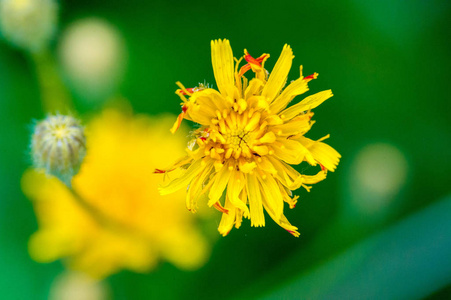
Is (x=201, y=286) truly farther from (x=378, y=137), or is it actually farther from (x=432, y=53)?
(x=432, y=53)

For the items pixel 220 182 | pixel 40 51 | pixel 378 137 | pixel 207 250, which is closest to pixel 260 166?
pixel 220 182

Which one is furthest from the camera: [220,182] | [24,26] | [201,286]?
[201,286]

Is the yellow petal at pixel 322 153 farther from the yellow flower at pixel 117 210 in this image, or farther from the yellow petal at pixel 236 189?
the yellow flower at pixel 117 210

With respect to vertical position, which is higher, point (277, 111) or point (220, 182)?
point (277, 111)

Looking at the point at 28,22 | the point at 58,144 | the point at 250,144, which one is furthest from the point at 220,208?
the point at 28,22

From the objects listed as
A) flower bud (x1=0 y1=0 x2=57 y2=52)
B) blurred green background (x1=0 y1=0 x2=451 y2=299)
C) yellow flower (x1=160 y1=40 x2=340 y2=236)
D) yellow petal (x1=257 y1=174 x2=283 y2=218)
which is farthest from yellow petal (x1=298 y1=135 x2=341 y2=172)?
flower bud (x1=0 y1=0 x2=57 y2=52)

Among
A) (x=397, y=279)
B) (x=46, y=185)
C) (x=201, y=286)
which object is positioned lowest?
(x=397, y=279)
